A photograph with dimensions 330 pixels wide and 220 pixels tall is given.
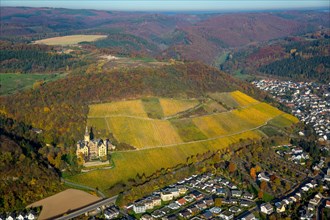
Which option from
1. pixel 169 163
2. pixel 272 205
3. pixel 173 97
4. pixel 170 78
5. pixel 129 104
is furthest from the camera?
pixel 170 78

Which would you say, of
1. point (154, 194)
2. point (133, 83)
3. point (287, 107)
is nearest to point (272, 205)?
point (154, 194)

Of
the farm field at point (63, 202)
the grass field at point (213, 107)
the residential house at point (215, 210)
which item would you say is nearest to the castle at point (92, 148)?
the farm field at point (63, 202)

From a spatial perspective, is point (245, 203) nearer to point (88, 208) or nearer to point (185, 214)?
point (185, 214)

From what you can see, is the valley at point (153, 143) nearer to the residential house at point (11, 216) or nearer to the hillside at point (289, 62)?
the residential house at point (11, 216)

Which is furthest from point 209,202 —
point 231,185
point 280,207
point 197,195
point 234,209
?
point 280,207

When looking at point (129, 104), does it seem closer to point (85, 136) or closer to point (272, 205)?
point (85, 136)

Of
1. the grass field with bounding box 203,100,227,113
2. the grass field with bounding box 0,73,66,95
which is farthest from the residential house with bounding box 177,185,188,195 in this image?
the grass field with bounding box 0,73,66,95
